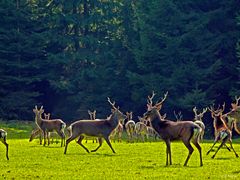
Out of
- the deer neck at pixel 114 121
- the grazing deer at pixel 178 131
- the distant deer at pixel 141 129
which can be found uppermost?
the distant deer at pixel 141 129

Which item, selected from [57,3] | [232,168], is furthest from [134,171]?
[57,3]

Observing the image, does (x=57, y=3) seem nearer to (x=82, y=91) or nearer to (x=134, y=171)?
(x=82, y=91)

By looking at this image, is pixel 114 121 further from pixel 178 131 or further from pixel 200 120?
pixel 200 120

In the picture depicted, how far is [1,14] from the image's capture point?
51.7m

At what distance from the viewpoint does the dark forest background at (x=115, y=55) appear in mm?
47438

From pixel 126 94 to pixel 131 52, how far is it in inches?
129

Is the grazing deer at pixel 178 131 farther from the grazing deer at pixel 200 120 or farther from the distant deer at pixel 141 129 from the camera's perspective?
the distant deer at pixel 141 129

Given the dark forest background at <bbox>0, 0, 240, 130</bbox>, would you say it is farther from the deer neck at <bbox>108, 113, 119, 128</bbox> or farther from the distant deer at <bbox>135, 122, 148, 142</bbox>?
the deer neck at <bbox>108, 113, 119, 128</bbox>

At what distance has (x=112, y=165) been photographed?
1797 centimetres

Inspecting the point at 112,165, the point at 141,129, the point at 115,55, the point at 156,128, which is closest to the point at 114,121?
the point at 156,128

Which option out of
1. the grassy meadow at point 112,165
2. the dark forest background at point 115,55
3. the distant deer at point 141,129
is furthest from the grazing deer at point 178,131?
the dark forest background at point 115,55

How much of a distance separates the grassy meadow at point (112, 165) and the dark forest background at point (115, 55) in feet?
77.3

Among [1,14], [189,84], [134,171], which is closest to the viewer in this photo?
[134,171]

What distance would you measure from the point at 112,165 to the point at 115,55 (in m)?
34.9
